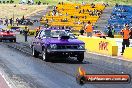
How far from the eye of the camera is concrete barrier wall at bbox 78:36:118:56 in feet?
73.2

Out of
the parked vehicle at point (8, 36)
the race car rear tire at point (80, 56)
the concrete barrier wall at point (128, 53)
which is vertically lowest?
the parked vehicle at point (8, 36)

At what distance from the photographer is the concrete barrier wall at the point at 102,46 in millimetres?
22317

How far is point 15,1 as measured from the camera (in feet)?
364

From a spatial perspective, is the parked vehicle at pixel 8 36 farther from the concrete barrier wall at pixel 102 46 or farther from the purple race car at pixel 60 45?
the purple race car at pixel 60 45

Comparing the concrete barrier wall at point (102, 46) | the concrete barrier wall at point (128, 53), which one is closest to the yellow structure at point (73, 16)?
the concrete barrier wall at point (102, 46)

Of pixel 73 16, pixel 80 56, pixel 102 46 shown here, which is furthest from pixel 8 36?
pixel 73 16

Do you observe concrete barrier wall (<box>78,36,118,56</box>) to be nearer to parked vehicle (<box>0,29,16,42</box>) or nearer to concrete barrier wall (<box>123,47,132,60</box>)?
concrete barrier wall (<box>123,47,132,60</box>)

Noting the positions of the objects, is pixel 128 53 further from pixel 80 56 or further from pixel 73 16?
pixel 73 16

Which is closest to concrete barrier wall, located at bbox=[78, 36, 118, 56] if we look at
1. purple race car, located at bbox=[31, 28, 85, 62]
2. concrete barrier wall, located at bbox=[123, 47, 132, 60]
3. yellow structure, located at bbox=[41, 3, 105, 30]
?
concrete barrier wall, located at bbox=[123, 47, 132, 60]

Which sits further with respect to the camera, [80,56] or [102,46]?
[102,46]

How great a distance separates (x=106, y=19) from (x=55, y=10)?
1328 cm

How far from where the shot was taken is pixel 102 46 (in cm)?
2423

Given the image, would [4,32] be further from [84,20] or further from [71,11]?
[71,11]

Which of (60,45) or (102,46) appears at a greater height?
(60,45)
